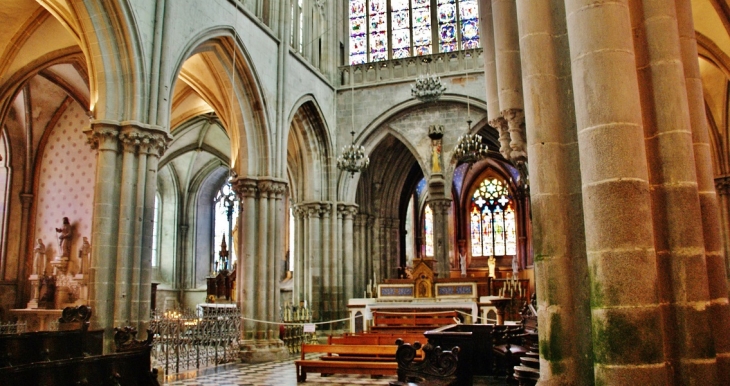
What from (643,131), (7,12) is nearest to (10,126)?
(7,12)

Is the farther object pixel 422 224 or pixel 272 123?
pixel 422 224

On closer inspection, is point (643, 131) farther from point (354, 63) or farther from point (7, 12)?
point (354, 63)

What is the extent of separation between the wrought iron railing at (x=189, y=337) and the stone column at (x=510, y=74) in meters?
8.40

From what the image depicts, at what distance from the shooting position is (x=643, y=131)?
15.7 ft

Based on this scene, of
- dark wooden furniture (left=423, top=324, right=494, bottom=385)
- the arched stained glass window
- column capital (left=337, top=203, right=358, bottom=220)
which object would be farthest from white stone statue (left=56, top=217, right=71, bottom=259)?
the arched stained glass window

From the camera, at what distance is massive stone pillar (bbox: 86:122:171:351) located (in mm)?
11219

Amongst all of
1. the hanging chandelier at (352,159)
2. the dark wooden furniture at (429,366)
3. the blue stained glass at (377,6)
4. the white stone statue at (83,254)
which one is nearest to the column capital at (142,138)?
the hanging chandelier at (352,159)

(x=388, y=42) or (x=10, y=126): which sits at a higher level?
(x=388, y=42)

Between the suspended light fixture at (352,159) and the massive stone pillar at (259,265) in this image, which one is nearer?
the massive stone pillar at (259,265)

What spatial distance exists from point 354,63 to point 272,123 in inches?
276

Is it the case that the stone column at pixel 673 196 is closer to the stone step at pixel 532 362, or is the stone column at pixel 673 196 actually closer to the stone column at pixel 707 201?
the stone column at pixel 707 201

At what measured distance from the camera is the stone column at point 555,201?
510 cm

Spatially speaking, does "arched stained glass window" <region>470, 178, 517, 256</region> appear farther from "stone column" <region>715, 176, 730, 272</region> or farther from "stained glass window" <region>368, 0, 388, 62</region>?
"stone column" <region>715, 176, 730, 272</region>

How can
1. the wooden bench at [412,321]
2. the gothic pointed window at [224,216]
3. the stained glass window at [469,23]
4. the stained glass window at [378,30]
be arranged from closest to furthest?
1. the wooden bench at [412,321]
2. the stained glass window at [469,23]
3. the stained glass window at [378,30]
4. the gothic pointed window at [224,216]
